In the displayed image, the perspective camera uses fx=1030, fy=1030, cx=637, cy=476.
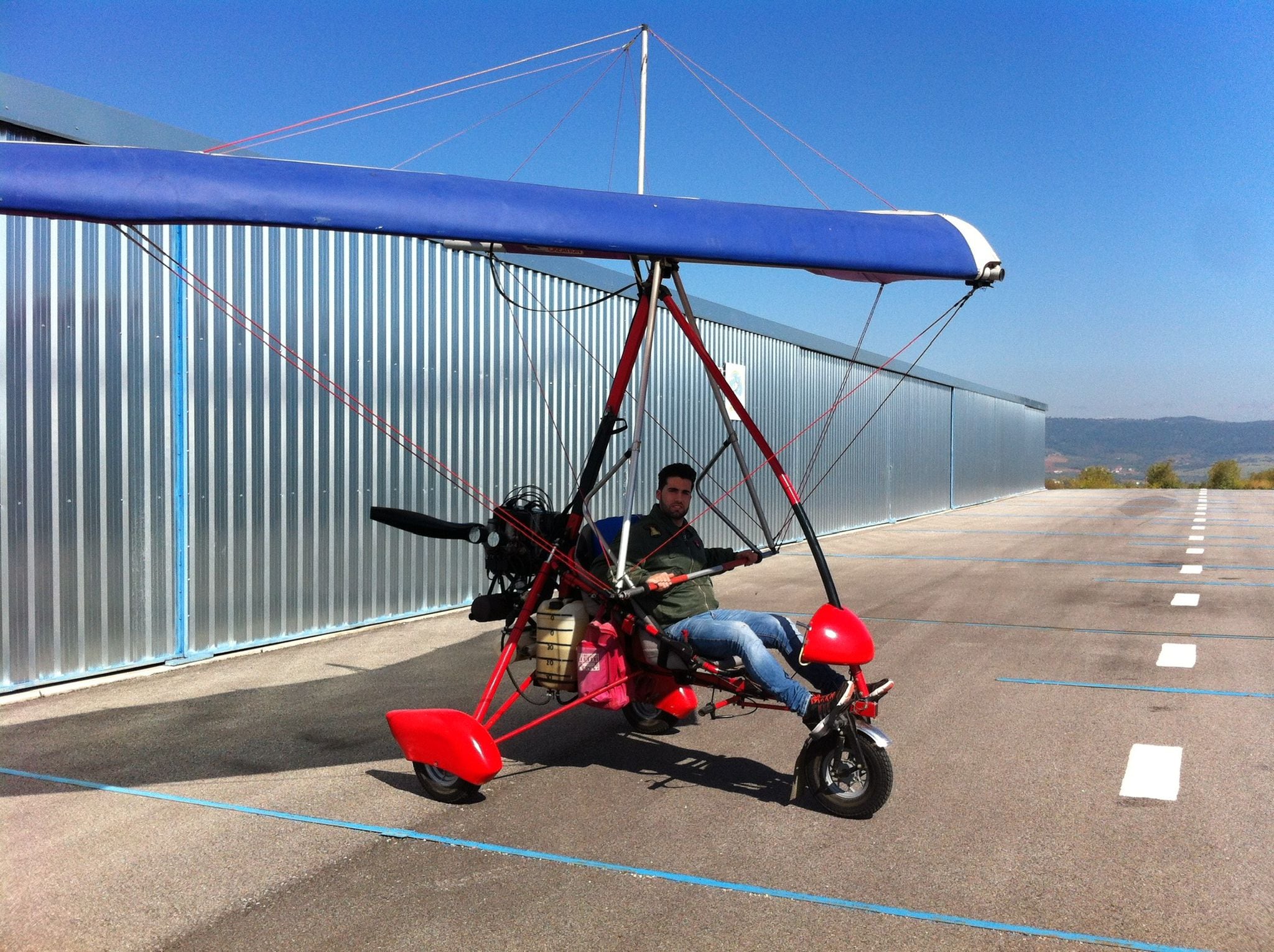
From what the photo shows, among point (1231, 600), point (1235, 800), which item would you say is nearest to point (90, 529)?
point (1235, 800)

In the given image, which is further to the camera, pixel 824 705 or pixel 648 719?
pixel 648 719

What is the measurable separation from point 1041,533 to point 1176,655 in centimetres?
1359

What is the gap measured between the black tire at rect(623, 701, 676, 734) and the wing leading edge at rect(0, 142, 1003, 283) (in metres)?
2.65

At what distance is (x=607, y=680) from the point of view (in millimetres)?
5145

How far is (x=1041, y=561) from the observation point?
15.5 metres

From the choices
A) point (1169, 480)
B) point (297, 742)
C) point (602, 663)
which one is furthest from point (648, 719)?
point (1169, 480)

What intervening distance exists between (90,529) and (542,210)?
440 cm

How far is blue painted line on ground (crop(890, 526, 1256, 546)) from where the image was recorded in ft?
64.4

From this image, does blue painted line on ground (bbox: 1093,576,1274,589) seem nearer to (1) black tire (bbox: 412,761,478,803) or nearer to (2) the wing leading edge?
(2) the wing leading edge

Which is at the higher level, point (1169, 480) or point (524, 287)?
point (524, 287)

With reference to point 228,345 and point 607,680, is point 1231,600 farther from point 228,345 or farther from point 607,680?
point 228,345

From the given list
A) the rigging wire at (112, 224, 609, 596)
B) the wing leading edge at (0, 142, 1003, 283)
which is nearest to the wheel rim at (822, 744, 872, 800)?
the wing leading edge at (0, 142, 1003, 283)

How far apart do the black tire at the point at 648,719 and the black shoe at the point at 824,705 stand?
1.46 metres

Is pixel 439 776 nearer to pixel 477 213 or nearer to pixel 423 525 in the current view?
pixel 423 525
